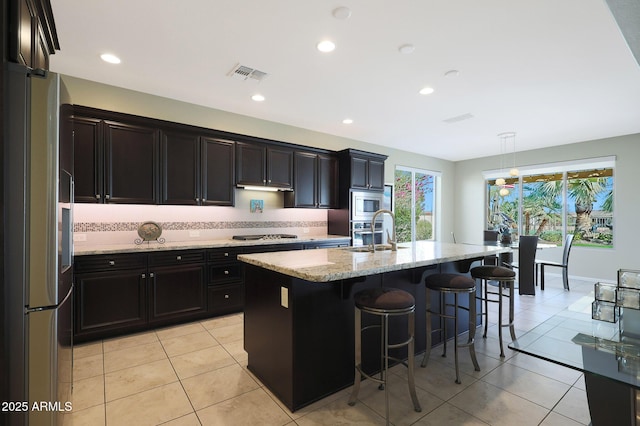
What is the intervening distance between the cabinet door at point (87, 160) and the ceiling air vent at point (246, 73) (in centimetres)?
158

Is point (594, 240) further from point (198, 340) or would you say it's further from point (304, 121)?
point (198, 340)

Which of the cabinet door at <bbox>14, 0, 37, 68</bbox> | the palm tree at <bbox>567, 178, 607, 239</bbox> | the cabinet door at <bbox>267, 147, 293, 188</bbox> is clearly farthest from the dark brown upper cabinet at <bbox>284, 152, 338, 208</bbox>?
the palm tree at <bbox>567, 178, 607, 239</bbox>

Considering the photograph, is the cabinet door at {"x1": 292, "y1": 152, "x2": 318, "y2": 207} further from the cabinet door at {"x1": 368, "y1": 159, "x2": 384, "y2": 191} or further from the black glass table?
the black glass table

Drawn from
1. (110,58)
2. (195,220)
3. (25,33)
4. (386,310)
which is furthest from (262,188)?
(25,33)

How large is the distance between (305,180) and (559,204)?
5.83 metres

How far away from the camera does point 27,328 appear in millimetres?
1331

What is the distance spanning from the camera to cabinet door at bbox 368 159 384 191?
18.5ft

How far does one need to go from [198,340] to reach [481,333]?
10.2 feet

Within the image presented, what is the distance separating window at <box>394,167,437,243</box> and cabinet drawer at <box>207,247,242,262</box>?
4.29 meters

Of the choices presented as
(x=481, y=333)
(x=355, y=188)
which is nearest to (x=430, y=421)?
(x=481, y=333)

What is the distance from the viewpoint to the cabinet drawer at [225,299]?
378 cm

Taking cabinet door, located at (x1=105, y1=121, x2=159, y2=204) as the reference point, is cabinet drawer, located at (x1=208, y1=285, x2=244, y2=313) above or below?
below

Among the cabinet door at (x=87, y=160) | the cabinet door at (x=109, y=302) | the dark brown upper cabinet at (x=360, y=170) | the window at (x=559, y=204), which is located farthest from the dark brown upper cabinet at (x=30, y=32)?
the window at (x=559, y=204)

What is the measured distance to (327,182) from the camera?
5344 mm
